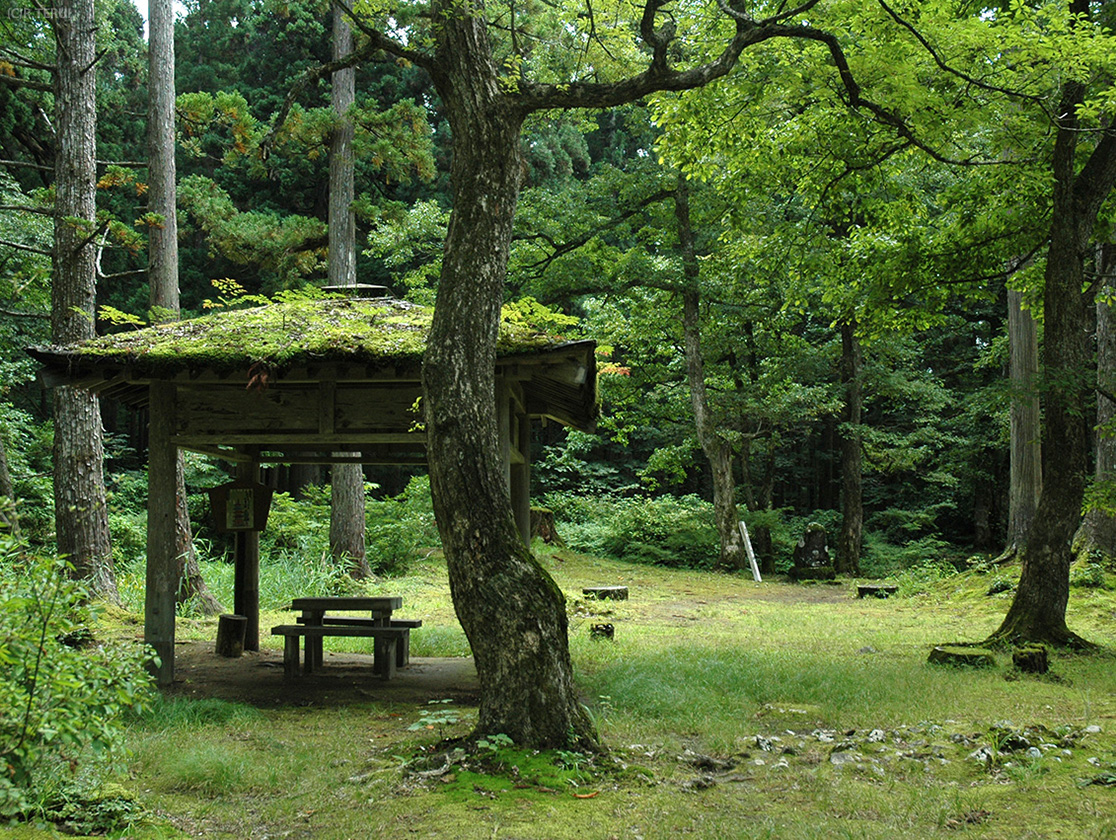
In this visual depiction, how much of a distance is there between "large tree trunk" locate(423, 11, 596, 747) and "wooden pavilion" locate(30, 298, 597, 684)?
1264 millimetres

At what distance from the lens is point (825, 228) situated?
12.4 metres

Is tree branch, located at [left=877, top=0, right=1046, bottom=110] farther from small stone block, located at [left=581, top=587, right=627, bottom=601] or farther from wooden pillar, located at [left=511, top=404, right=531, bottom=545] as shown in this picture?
small stone block, located at [left=581, top=587, right=627, bottom=601]

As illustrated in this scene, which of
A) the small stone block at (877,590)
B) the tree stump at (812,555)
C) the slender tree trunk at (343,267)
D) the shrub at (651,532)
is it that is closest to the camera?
the slender tree trunk at (343,267)

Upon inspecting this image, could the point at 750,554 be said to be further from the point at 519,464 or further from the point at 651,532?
the point at 519,464

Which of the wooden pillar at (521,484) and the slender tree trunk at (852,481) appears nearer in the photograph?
the wooden pillar at (521,484)

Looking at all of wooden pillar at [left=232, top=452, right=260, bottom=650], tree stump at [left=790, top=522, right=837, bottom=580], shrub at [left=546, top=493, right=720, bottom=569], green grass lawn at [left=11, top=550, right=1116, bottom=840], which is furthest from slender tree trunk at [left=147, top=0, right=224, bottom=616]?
tree stump at [left=790, top=522, right=837, bottom=580]

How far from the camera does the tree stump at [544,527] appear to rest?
22.3 m

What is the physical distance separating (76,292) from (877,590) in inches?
564

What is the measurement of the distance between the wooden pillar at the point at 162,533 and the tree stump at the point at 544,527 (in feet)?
47.8

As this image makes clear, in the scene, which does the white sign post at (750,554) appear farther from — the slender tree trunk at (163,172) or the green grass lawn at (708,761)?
the slender tree trunk at (163,172)

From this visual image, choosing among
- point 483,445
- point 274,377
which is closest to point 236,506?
point 274,377

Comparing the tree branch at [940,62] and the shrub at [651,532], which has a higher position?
the tree branch at [940,62]

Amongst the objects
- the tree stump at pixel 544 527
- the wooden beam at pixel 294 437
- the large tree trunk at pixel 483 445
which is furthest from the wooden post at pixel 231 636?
the tree stump at pixel 544 527

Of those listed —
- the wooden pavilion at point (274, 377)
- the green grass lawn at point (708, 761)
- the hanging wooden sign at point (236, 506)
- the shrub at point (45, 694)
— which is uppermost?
the wooden pavilion at point (274, 377)
